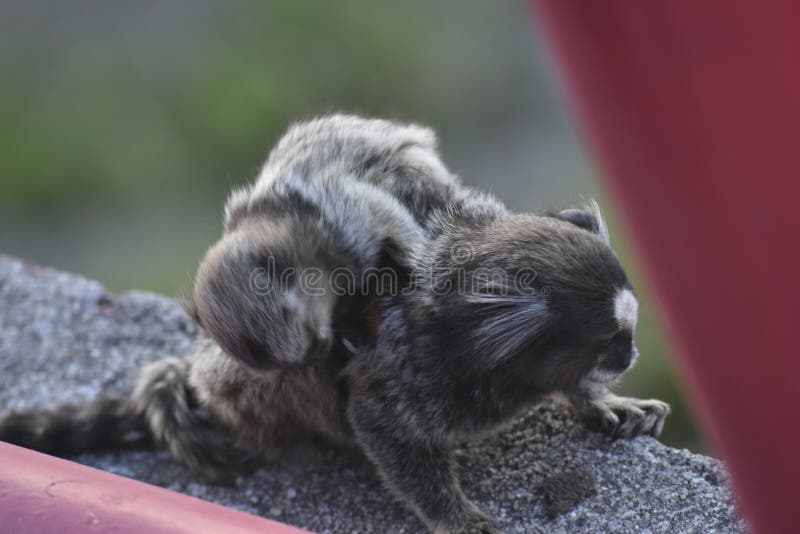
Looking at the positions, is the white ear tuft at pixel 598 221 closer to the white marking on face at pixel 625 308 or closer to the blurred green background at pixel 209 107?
the white marking on face at pixel 625 308

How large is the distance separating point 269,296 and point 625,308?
0.85 m

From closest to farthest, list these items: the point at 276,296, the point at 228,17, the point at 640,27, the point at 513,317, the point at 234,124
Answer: the point at 640,27 < the point at 513,317 < the point at 276,296 < the point at 234,124 < the point at 228,17

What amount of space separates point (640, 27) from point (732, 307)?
0.38 m

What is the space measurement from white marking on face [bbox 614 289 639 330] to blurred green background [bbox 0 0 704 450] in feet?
10.0

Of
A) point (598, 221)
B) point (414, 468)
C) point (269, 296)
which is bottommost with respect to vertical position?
point (414, 468)

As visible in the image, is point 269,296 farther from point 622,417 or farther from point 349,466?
point 622,417

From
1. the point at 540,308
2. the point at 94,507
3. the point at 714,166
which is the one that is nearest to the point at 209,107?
the point at 540,308

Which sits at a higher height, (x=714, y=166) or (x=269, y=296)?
(x=269, y=296)

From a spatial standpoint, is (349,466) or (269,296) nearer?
(269,296)

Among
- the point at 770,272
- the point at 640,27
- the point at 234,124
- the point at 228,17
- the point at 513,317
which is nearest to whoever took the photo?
the point at 640,27

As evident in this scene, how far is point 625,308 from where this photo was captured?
2.20 m

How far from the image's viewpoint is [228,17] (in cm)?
658

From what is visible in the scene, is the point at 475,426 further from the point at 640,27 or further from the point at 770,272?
the point at 640,27

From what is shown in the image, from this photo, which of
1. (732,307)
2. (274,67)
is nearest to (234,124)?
(274,67)
